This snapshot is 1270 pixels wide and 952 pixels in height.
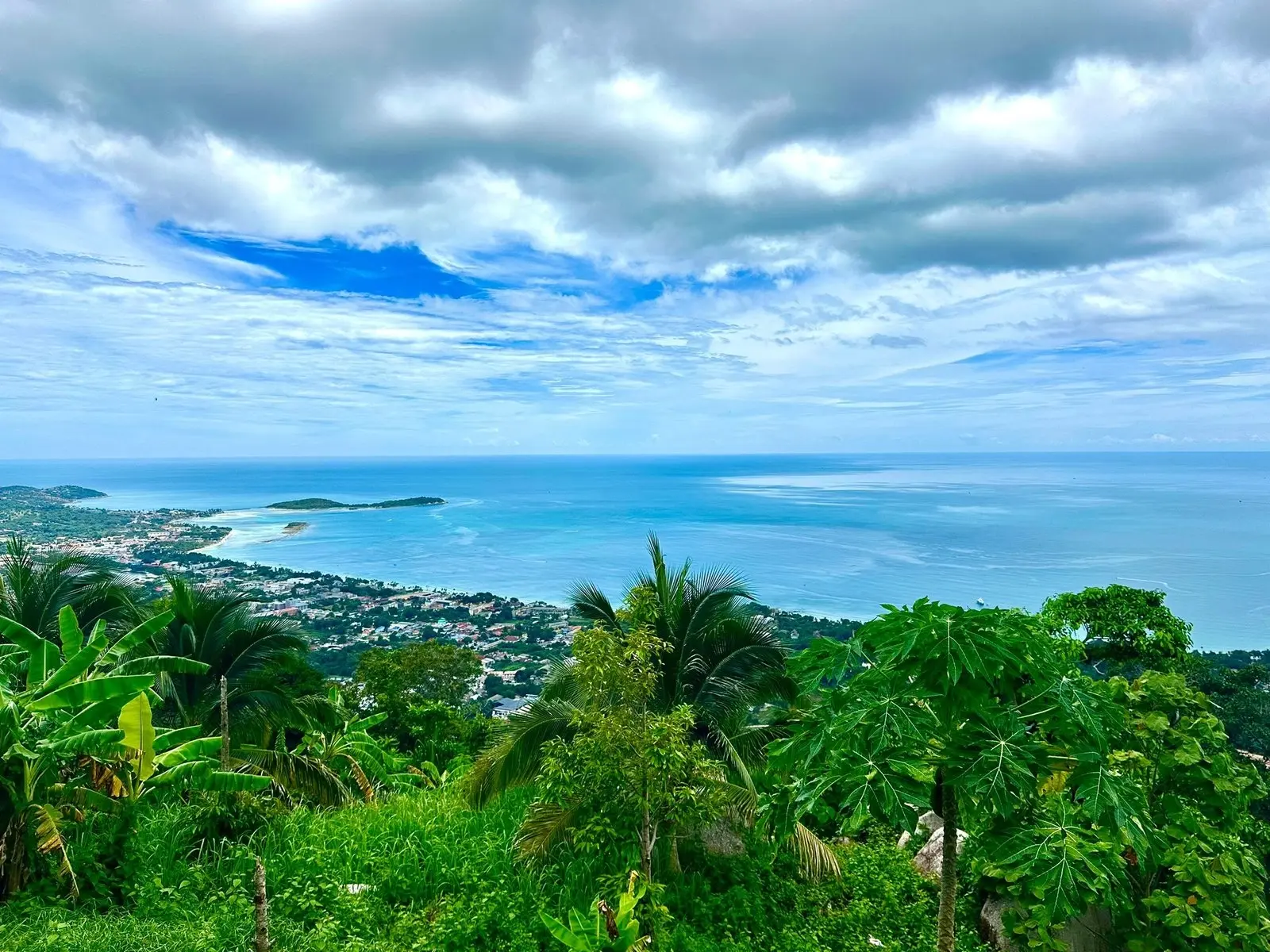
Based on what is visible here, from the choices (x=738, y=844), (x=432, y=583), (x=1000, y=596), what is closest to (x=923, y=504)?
(x=1000, y=596)

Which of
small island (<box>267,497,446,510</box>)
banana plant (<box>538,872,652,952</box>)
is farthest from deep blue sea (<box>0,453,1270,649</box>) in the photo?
banana plant (<box>538,872,652,952</box>)

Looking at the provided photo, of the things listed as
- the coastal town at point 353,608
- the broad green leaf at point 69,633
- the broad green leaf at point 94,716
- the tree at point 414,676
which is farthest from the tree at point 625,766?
the tree at point 414,676

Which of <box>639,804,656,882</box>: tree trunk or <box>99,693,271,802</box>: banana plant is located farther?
<box>99,693,271,802</box>: banana plant

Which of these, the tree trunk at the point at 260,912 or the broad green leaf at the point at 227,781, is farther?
the broad green leaf at the point at 227,781

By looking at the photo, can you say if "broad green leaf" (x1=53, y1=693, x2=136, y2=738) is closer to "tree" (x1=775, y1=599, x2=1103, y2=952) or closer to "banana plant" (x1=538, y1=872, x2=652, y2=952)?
"banana plant" (x1=538, y1=872, x2=652, y2=952)

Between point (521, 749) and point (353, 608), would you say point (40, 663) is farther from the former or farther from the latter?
point (353, 608)

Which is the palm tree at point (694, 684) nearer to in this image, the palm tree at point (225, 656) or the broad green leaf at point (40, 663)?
the palm tree at point (225, 656)

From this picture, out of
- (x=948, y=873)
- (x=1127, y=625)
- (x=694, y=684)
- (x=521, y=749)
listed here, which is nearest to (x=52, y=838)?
(x=521, y=749)
